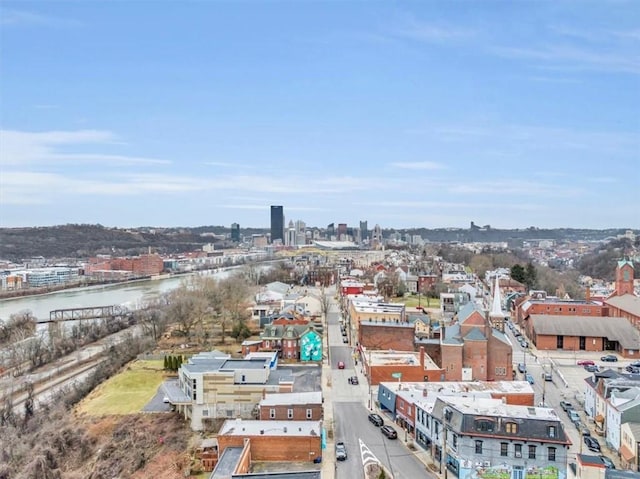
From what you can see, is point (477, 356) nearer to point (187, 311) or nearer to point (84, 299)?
point (187, 311)

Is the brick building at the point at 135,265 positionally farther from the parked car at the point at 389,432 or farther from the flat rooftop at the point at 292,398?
the parked car at the point at 389,432

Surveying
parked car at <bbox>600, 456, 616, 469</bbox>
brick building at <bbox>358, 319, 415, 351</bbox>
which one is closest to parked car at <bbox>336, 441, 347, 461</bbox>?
parked car at <bbox>600, 456, 616, 469</bbox>

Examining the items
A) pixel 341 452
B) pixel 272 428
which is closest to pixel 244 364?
pixel 272 428

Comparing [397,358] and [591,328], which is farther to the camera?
[591,328]

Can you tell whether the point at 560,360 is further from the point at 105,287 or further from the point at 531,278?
the point at 105,287

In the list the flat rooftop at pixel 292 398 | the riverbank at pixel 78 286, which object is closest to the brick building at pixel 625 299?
the flat rooftop at pixel 292 398

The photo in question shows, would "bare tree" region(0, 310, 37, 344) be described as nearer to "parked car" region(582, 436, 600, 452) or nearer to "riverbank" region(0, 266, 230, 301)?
"riverbank" region(0, 266, 230, 301)
